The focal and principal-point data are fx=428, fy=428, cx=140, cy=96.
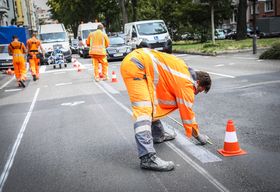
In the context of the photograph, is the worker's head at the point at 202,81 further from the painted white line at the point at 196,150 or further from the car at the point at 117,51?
the car at the point at 117,51

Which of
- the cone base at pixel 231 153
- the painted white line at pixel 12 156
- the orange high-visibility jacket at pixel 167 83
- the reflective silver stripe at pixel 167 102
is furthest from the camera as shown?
the cone base at pixel 231 153

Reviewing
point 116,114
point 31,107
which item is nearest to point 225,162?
point 116,114

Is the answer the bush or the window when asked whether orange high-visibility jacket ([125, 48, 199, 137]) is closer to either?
the bush

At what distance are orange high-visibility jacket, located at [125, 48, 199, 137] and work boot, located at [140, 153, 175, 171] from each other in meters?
0.41

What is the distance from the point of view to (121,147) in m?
5.99

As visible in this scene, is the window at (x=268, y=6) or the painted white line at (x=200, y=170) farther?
the window at (x=268, y=6)

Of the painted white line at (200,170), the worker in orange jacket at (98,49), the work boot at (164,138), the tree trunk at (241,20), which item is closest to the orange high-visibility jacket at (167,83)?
the painted white line at (200,170)

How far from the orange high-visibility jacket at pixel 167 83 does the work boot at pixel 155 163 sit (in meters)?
0.41

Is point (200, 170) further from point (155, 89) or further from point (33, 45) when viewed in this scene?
point (33, 45)

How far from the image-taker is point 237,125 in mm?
6883

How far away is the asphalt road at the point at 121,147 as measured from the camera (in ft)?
14.9

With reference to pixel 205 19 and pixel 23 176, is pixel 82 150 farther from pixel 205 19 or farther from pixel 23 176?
pixel 205 19

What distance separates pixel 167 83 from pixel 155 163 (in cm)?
90

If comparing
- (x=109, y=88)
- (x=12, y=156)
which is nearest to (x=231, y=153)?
(x=12, y=156)
